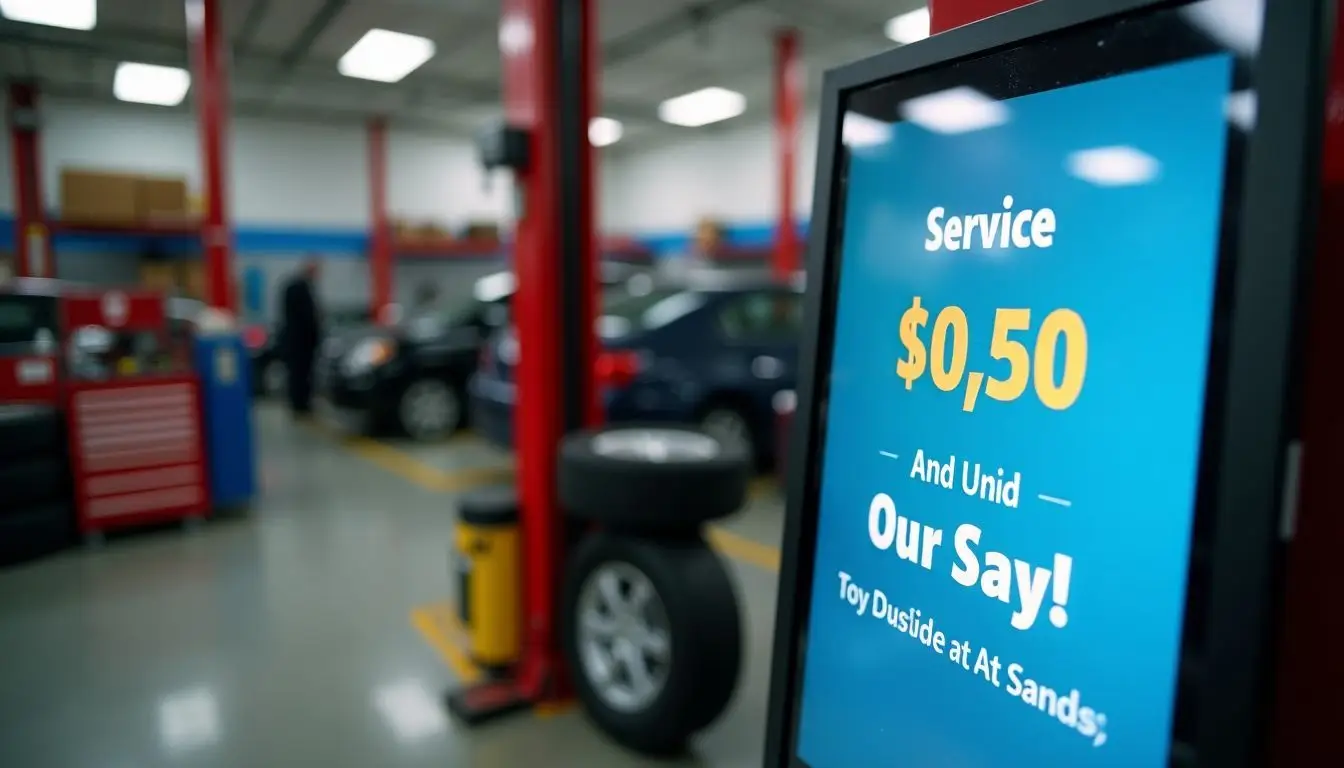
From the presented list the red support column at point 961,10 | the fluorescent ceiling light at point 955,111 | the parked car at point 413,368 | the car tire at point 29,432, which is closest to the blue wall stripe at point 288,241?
the parked car at point 413,368

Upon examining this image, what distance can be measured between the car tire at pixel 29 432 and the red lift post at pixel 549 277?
2910mm

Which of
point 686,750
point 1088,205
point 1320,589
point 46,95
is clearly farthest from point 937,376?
point 46,95

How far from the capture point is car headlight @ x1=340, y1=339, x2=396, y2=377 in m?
6.82

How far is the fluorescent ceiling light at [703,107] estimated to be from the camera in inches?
439

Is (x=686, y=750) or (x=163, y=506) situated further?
(x=163, y=506)

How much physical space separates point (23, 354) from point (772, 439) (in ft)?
13.9

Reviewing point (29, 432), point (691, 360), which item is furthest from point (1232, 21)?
point (29, 432)

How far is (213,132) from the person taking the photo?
614cm

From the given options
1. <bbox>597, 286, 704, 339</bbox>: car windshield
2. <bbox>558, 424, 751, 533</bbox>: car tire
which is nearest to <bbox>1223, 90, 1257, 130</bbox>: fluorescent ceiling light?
<bbox>558, 424, 751, 533</bbox>: car tire

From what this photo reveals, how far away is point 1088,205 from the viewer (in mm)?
917

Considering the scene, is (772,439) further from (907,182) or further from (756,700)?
(907,182)

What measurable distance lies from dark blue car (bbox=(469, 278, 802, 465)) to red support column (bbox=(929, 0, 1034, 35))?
3643 millimetres

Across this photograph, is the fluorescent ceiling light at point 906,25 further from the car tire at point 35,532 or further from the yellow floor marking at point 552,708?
the car tire at point 35,532

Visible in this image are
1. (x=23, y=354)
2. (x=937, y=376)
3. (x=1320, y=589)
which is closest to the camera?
(x=1320, y=589)
